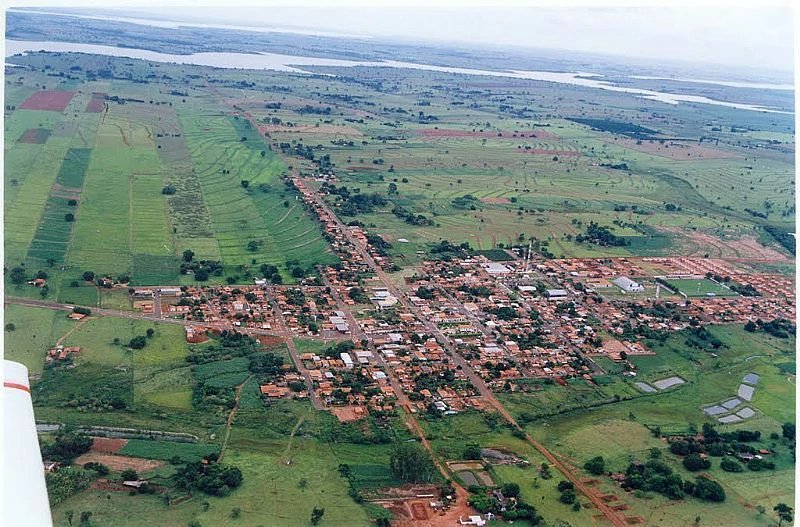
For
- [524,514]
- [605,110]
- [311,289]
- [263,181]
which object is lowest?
[524,514]

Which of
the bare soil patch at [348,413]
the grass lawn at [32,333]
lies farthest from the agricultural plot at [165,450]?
the grass lawn at [32,333]

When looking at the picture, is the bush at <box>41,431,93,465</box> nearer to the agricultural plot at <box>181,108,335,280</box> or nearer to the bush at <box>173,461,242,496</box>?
the bush at <box>173,461,242,496</box>

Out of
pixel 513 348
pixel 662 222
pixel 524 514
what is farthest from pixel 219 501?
pixel 662 222

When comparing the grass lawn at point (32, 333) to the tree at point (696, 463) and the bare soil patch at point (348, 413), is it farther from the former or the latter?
the tree at point (696, 463)

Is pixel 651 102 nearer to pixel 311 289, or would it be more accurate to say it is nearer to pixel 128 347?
pixel 311 289

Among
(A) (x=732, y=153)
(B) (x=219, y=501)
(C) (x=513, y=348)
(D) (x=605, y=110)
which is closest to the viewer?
(B) (x=219, y=501)

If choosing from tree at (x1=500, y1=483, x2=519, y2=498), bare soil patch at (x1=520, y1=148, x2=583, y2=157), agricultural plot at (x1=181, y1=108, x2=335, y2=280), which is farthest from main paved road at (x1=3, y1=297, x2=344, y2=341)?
bare soil patch at (x1=520, y1=148, x2=583, y2=157)
